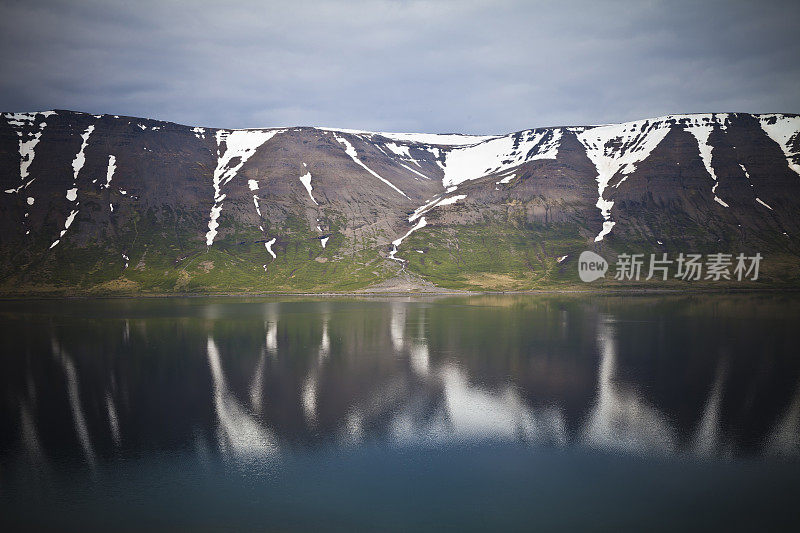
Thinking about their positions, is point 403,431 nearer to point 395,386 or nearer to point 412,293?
point 395,386

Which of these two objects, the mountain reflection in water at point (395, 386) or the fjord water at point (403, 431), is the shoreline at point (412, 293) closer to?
the mountain reflection in water at point (395, 386)

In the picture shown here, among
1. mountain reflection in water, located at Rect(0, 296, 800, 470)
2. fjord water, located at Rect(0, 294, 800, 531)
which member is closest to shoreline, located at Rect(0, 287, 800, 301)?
mountain reflection in water, located at Rect(0, 296, 800, 470)

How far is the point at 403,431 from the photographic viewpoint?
36.5m

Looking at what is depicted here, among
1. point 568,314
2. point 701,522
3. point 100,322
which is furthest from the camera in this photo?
point 568,314

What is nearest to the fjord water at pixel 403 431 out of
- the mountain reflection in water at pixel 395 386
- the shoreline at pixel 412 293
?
the mountain reflection in water at pixel 395 386

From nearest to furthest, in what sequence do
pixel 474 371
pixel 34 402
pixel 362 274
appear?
pixel 34 402, pixel 474 371, pixel 362 274

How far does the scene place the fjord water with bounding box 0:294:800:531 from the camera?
2578cm

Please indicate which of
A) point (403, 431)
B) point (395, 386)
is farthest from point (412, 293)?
point (403, 431)

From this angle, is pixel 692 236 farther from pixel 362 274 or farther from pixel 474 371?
pixel 474 371

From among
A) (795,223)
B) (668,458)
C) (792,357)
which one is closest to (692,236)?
(795,223)

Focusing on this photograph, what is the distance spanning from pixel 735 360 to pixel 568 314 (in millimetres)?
46191

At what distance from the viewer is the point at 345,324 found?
8900 centimetres

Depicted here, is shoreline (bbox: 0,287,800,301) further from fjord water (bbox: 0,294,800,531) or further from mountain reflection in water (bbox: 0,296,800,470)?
fjord water (bbox: 0,294,800,531)

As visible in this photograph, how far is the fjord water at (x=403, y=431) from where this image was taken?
84.6 feet
